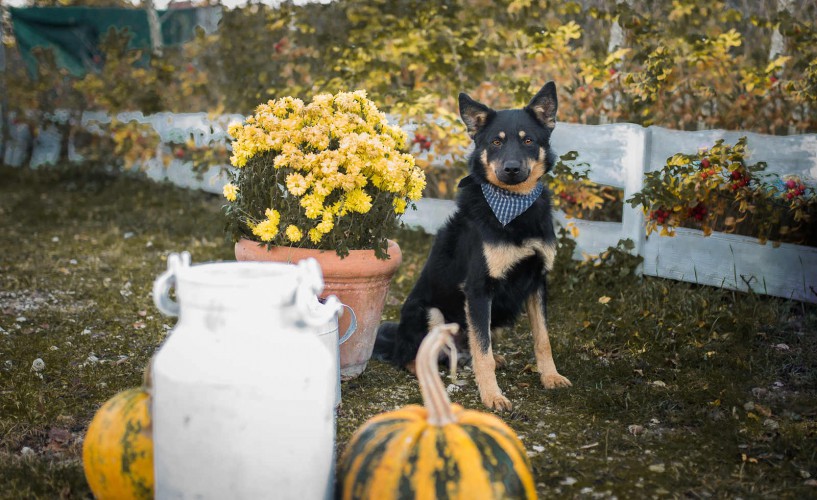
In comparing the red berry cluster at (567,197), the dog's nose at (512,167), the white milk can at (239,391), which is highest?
the dog's nose at (512,167)

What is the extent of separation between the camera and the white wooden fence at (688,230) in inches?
181

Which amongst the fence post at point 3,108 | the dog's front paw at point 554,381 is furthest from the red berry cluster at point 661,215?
the fence post at point 3,108

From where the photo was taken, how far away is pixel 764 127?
5.80 meters

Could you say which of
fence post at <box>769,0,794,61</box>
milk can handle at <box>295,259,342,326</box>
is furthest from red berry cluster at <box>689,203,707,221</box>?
milk can handle at <box>295,259,342,326</box>

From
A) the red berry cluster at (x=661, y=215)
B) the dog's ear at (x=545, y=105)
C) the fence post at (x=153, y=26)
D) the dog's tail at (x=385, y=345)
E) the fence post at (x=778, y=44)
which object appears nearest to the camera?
the dog's ear at (x=545, y=105)

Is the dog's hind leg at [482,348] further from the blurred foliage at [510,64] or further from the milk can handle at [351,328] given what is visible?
the blurred foliage at [510,64]

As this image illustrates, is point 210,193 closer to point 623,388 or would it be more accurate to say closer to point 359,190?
point 359,190

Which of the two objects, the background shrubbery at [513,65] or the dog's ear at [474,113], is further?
the background shrubbery at [513,65]

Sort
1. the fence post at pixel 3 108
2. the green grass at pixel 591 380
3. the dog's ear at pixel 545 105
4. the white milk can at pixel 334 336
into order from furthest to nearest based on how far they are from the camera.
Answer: the fence post at pixel 3 108 → the dog's ear at pixel 545 105 → the white milk can at pixel 334 336 → the green grass at pixel 591 380

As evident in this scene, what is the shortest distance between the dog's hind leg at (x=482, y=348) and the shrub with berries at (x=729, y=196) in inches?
73.1

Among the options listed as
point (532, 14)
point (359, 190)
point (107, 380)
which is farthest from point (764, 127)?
point (107, 380)

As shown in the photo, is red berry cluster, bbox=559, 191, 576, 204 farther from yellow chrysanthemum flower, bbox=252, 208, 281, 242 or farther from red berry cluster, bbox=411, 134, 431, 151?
yellow chrysanthemum flower, bbox=252, 208, 281, 242

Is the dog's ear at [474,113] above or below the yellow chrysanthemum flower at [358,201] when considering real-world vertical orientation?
above

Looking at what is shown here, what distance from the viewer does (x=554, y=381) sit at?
3811mm
